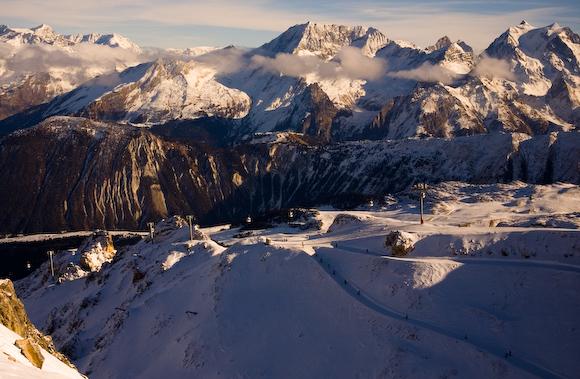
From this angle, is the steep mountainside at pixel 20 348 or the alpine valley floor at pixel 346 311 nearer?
the steep mountainside at pixel 20 348

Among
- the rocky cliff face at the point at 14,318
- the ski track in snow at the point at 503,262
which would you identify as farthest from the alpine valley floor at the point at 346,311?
the rocky cliff face at the point at 14,318

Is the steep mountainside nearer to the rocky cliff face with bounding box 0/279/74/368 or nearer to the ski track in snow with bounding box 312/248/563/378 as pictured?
the rocky cliff face with bounding box 0/279/74/368

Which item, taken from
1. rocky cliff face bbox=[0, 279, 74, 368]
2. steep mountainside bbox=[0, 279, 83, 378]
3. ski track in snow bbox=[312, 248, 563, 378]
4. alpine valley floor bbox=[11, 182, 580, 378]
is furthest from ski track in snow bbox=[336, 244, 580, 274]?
steep mountainside bbox=[0, 279, 83, 378]

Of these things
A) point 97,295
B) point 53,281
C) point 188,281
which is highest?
point 188,281

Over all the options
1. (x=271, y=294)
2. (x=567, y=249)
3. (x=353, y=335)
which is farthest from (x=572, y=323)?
(x=271, y=294)

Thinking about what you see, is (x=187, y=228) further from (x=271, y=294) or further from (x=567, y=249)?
(x=567, y=249)

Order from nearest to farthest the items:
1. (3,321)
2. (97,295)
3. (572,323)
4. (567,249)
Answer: (3,321)
(572,323)
(567,249)
(97,295)

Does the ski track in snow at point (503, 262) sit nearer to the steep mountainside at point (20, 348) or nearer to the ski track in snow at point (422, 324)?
the ski track in snow at point (422, 324)

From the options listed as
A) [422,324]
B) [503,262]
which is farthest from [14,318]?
[503,262]
